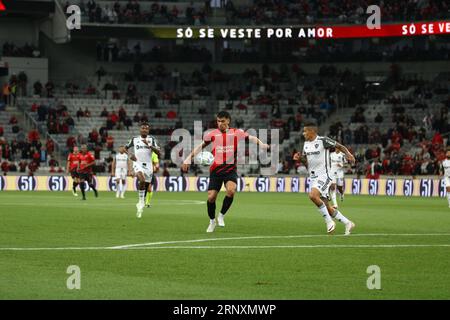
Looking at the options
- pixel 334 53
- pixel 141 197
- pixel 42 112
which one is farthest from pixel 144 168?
pixel 334 53

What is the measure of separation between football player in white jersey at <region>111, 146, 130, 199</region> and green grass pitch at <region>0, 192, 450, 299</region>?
16676mm

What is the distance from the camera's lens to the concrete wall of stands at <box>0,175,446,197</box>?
5344 centimetres

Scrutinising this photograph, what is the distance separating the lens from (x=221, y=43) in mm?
74688

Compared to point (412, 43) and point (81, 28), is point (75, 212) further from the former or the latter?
point (412, 43)

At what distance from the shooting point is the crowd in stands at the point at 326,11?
216 feet

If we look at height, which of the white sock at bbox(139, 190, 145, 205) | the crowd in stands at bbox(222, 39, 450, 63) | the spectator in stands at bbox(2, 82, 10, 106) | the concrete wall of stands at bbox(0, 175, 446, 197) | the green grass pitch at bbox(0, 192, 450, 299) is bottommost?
the concrete wall of stands at bbox(0, 175, 446, 197)

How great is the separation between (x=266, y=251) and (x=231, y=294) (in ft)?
18.1

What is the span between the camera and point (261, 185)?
5866 cm

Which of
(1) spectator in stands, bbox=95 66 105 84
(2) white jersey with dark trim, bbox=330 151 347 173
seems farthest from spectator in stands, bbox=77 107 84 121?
(2) white jersey with dark trim, bbox=330 151 347 173

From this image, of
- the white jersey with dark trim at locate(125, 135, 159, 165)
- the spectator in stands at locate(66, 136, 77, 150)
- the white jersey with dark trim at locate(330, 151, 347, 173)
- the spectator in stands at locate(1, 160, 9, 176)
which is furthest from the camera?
the spectator in stands at locate(66, 136, 77, 150)

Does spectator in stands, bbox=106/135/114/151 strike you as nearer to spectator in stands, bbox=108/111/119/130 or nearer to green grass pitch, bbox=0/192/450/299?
spectator in stands, bbox=108/111/119/130

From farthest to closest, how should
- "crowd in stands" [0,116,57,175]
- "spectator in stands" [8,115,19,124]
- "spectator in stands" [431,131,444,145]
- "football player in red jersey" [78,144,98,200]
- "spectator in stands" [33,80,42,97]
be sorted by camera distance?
"spectator in stands" [33,80,42,97]
"spectator in stands" [8,115,19,124]
"crowd in stands" [0,116,57,175]
"spectator in stands" [431,131,444,145]
"football player in red jersey" [78,144,98,200]

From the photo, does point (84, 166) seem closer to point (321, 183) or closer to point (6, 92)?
point (321, 183)

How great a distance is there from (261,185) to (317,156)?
122 feet
